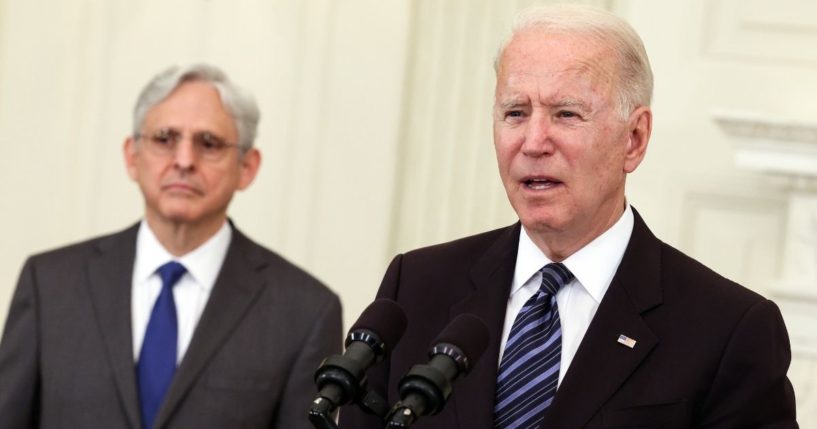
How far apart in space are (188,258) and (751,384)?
2036 millimetres

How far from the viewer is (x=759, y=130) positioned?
447 cm

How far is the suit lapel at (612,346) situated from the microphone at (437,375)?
305 mm

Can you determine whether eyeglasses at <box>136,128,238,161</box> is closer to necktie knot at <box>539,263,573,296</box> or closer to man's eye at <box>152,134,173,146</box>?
man's eye at <box>152,134,173,146</box>

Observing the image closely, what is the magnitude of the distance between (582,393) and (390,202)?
112 inches

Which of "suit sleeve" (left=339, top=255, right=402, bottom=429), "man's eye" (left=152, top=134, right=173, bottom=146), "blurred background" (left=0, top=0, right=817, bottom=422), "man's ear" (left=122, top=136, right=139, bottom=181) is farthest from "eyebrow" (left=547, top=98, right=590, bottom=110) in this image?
"blurred background" (left=0, top=0, right=817, bottom=422)

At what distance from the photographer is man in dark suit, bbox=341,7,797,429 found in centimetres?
254

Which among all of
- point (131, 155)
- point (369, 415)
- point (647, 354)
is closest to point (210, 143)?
point (131, 155)

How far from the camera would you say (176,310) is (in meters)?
4.11

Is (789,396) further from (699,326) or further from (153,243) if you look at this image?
(153,243)

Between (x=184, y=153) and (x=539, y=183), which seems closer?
(x=539, y=183)

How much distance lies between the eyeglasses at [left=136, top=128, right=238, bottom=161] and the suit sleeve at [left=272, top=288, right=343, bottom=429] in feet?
1.73

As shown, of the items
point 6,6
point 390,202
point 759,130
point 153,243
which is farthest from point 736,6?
point 6,6

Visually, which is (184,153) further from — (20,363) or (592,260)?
(592,260)

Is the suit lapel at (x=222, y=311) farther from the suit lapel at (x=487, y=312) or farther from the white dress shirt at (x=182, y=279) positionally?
the suit lapel at (x=487, y=312)
